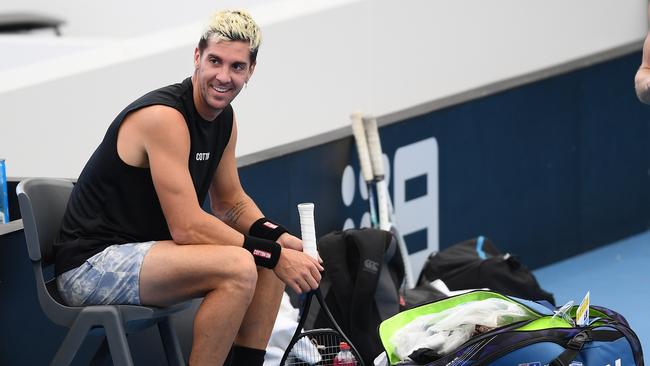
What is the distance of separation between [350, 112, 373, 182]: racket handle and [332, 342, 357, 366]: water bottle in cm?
132

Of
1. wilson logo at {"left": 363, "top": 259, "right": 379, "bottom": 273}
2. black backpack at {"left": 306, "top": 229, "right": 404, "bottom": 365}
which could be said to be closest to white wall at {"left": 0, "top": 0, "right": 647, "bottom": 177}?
black backpack at {"left": 306, "top": 229, "right": 404, "bottom": 365}

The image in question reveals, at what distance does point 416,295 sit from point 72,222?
171cm

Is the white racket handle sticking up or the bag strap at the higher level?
the white racket handle sticking up

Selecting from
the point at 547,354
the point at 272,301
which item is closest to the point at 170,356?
the point at 272,301

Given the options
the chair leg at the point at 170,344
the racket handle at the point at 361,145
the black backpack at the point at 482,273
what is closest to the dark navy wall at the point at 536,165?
the racket handle at the point at 361,145

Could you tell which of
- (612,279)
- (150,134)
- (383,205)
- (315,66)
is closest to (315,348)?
(150,134)

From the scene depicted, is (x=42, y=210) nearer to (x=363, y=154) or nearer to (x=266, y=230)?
(x=266, y=230)

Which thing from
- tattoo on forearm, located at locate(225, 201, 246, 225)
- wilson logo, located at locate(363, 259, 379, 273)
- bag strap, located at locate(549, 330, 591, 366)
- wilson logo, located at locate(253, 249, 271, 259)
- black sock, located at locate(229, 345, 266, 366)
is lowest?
bag strap, located at locate(549, 330, 591, 366)

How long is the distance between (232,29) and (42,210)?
28.8 inches

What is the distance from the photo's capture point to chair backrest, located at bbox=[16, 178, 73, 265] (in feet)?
12.3

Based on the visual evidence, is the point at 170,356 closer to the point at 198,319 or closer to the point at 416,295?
the point at 198,319

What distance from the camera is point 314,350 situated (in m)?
4.33

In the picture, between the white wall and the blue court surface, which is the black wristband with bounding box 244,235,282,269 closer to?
the white wall

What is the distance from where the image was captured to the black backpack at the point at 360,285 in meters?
4.71
